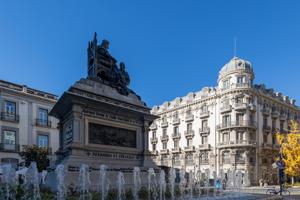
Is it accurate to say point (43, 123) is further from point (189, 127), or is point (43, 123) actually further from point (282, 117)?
point (282, 117)

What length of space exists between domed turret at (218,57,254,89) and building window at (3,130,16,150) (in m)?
34.1

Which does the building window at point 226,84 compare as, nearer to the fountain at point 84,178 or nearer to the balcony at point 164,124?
the balcony at point 164,124

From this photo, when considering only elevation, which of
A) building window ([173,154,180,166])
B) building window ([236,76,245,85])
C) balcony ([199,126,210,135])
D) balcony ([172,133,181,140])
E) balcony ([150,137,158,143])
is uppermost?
building window ([236,76,245,85])

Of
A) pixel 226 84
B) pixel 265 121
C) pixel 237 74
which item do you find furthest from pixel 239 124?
pixel 237 74

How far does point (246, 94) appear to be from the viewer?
4947 cm

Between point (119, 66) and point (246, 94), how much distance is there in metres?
35.7

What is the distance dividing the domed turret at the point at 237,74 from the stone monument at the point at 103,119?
35237 mm

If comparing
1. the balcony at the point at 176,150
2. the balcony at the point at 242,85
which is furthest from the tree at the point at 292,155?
the balcony at the point at 176,150

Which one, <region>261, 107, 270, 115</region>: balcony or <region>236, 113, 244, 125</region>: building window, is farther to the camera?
<region>261, 107, 270, 115</region>: balcony

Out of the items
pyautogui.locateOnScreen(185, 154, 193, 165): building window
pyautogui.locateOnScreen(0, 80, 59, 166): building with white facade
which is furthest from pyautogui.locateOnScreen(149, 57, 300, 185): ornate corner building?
pyautogui.locateOnScreen(0, 80, 59, 166): building with white facade

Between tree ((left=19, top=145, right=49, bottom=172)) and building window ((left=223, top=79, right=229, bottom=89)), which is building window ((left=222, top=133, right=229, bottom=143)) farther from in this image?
tree ((left=19, top=145, right=49, bottom=172))

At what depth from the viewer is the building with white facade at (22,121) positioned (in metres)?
32.0

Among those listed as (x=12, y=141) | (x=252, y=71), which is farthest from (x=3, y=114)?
(x=252, y=71)

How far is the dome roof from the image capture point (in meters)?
50.4
